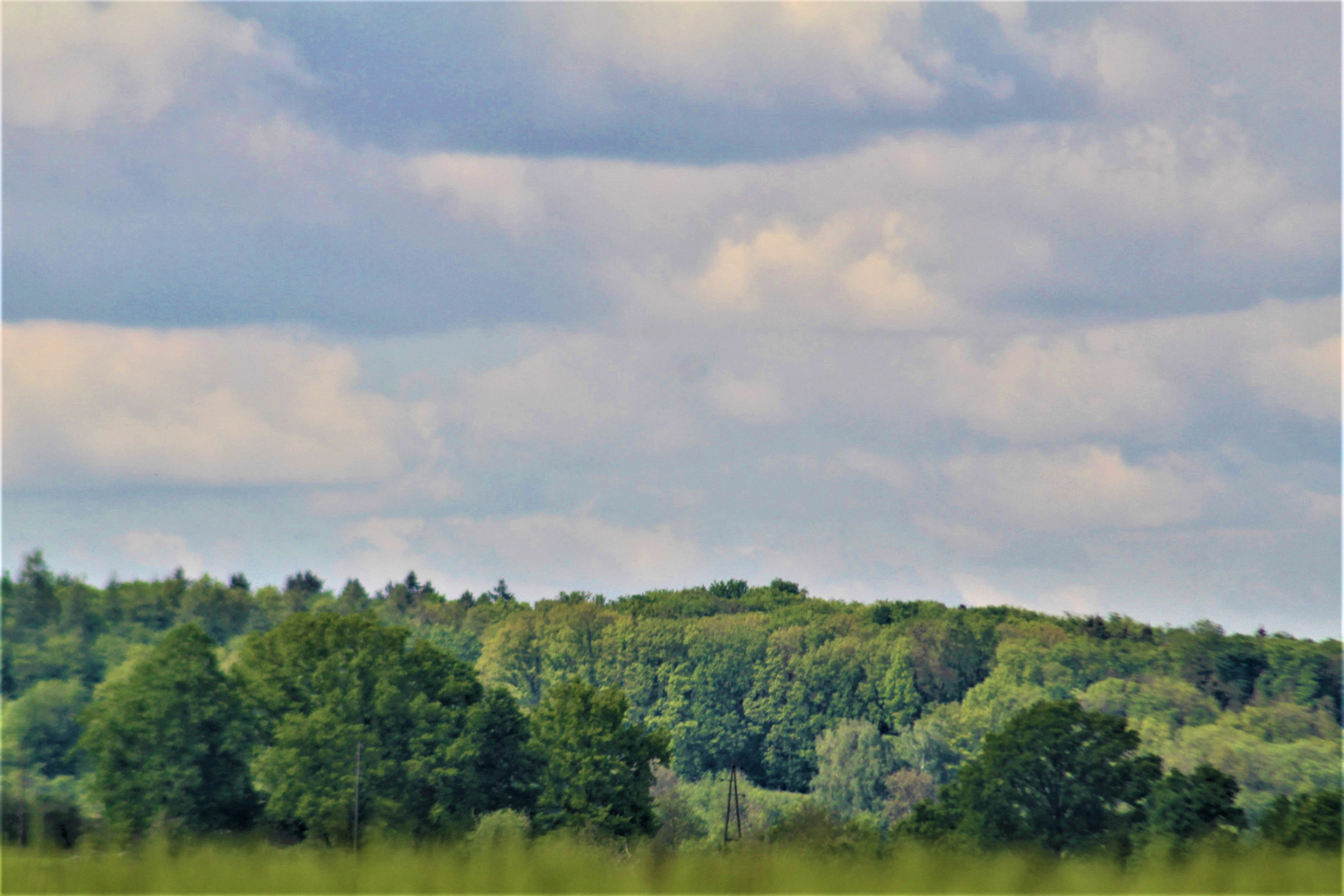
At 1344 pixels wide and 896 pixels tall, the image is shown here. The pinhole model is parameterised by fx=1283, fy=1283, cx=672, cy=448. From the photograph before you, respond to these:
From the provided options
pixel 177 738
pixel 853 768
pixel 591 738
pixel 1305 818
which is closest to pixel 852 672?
pixel 853 768

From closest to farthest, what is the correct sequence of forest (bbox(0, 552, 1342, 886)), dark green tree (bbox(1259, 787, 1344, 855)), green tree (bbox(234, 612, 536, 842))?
1. dark green tree (bbox(1259, 787, 1344, 855))
2. forest (bbox(0, 552, 1342, 886))
3. green tree (bbox(234, 612, 536, 842))

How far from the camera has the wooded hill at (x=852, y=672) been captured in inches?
2852

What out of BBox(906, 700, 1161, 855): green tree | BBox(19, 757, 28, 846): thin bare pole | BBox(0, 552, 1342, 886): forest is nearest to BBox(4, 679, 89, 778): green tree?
BBox(0, 552, 1342, 886): forest

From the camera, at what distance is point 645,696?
11425 centimetres

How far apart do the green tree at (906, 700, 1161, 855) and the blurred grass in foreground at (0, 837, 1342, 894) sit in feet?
114

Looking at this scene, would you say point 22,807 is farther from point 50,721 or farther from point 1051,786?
point 1051,786

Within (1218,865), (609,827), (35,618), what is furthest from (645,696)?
(1218,865)

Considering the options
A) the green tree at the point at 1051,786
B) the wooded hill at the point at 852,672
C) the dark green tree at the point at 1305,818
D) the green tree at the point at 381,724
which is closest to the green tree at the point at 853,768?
the wooded hill at the point at 852,672

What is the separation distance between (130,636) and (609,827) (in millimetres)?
19002

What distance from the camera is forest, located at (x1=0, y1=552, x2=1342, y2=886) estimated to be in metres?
33.1

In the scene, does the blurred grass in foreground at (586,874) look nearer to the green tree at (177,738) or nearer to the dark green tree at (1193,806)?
the green tree at (177,738)

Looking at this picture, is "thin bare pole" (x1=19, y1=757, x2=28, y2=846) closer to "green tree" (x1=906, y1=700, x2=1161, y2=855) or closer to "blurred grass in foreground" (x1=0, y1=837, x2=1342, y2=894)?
"blurred grass in foreground" (x1=0, y1=837, x2=1342, y2=894)

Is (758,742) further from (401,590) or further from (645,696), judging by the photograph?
(401,590)

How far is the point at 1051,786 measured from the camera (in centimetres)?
4344
